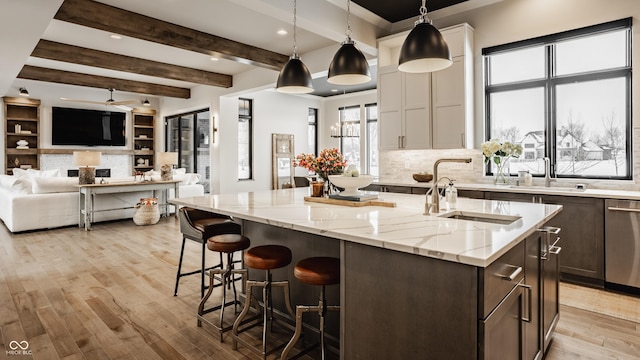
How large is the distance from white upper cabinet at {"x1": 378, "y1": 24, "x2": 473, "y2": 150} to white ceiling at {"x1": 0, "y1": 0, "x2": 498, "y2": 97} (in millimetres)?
535

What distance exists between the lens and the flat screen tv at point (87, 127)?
9227 mm

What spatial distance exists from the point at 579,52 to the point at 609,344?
3.20m

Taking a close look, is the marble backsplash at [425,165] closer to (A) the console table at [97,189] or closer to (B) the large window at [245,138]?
(A) the console table at [97,189]

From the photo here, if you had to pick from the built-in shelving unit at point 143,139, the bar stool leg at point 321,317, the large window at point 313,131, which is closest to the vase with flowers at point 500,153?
the bar stool leg at point 321,317

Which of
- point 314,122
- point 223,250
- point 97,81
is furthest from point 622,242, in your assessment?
point 97,81

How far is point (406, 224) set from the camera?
1.89 metres

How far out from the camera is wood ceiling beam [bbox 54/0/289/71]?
4.29 meters

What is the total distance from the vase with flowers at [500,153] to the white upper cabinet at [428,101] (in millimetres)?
322

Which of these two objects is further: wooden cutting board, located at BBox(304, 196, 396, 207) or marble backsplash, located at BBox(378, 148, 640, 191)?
marble backsplash, located at BBox(378, 148, 640, 191)

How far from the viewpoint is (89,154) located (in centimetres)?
662

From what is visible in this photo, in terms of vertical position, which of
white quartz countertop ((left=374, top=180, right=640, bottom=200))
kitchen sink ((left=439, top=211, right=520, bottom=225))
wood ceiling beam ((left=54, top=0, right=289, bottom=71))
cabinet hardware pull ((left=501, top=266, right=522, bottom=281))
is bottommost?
cabinet hardware pull ((left=501, top=266, right=522, bottom=281))

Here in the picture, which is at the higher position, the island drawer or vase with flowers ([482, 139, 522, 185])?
vase with flowers ([482, 139, 522, 185])

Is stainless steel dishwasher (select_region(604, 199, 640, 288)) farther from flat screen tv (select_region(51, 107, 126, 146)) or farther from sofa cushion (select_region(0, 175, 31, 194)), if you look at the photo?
flat screen tv (select_region(51, 107, 126, 146))

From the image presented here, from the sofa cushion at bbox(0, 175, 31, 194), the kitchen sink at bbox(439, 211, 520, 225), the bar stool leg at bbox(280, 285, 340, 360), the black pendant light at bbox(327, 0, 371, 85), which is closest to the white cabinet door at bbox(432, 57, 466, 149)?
the black pendant light at bbox(327, 0, 371, 85)
